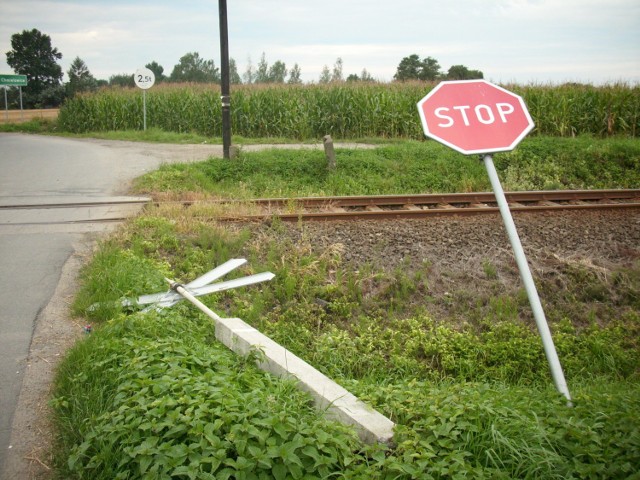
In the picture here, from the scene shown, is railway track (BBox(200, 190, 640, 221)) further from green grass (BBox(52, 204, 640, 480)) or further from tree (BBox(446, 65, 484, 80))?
tree (BBox(446, 65, 484, 80))

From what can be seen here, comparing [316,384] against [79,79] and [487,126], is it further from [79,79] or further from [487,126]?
[79,79]

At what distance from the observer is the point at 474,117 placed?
4172 millimetres

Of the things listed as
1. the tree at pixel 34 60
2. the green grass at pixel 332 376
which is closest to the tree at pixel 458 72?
the green grass at pixel 332 376

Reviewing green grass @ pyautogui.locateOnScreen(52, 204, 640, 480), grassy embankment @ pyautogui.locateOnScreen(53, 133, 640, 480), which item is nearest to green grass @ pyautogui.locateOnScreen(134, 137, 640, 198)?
grassy embankment @ pyautogui.locateOnScreen(53, 133, 640, 480)

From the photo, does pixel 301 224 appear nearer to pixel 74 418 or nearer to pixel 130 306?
pixel 130 306

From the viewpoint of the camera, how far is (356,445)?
11.1 feet

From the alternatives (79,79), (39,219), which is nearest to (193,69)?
(79,79)

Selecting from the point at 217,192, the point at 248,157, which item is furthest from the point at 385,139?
the point at 217,192

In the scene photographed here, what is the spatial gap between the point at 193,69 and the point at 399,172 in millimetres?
47540

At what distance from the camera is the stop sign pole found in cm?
398

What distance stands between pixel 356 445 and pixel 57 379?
2.66 meters

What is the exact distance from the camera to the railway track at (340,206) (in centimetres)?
919

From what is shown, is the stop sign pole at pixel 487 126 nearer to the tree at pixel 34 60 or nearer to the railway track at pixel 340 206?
the railway track at pixel 340 206

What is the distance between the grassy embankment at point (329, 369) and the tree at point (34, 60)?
35.9m
